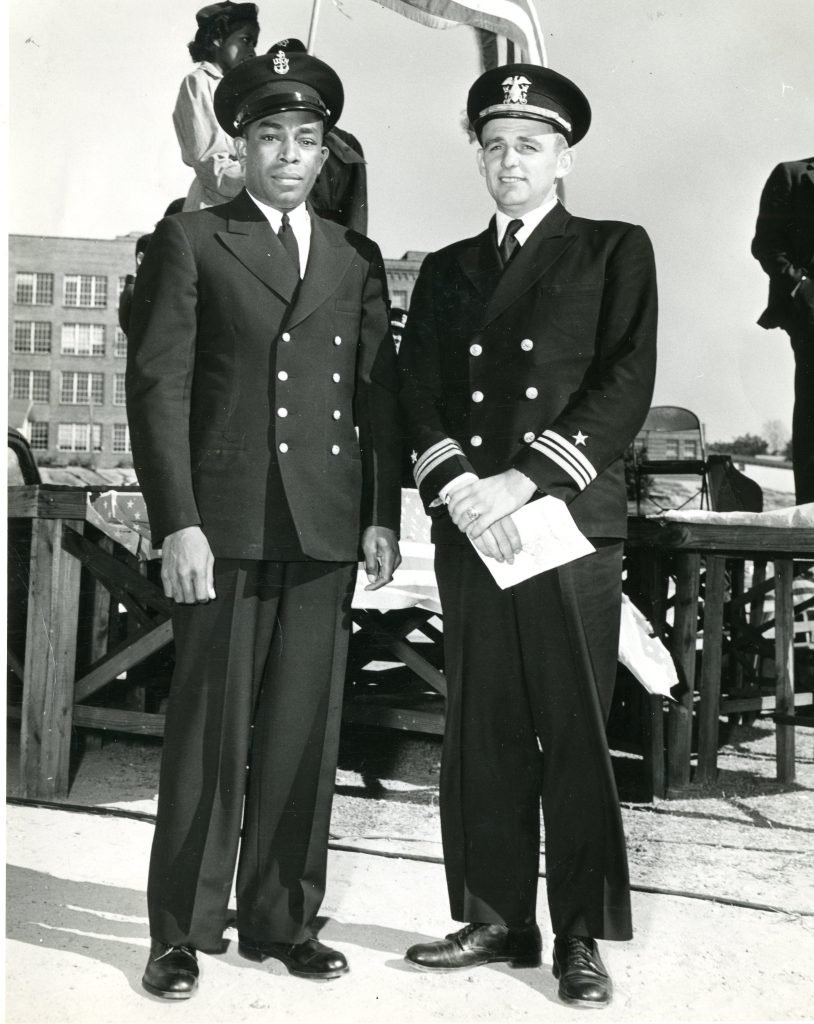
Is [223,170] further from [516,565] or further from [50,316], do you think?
[516,565]

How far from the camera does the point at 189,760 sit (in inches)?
95.8

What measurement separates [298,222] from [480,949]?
1.96 m

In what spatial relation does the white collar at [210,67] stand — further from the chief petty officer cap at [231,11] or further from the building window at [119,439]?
the building window at [119,439]

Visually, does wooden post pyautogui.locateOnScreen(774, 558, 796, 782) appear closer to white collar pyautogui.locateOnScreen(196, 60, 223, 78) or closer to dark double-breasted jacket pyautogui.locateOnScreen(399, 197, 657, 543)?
dark double-breasted jacket pyautogui.locateOnScreen(399, 197, 657, 543)

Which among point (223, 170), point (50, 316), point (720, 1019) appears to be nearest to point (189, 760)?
point (720, 1019)

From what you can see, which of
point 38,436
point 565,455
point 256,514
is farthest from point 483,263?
point 38,436

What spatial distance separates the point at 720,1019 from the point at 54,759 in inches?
117

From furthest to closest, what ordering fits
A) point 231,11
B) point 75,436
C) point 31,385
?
point 75,436
point 31,385
point 231,11

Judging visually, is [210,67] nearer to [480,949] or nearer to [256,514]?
[256,514]

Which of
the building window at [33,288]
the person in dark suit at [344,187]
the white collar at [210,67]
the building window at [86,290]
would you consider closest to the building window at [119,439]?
the building window at [86,290]

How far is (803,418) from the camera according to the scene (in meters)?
4.21

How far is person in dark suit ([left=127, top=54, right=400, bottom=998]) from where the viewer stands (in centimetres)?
242

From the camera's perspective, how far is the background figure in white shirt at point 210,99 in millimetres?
3133

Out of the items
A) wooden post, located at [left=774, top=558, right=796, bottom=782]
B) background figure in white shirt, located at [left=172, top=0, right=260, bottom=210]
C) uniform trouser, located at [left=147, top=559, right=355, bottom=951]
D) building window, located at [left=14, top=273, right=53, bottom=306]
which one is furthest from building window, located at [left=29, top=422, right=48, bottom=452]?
wooden post, located at [left=774, top=558, right=796, bottom=782]
